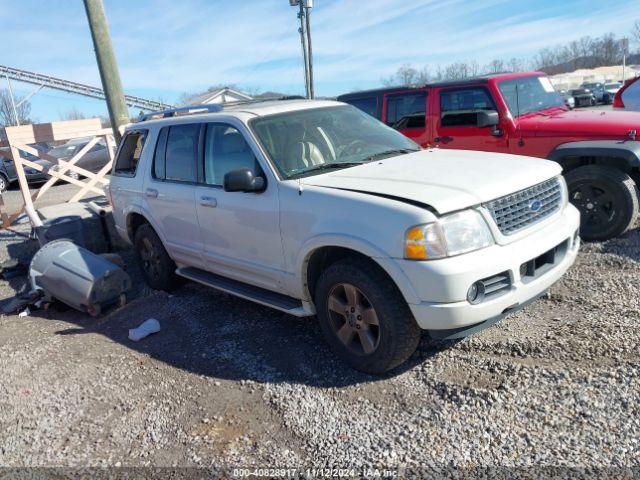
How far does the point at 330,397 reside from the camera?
3424mm

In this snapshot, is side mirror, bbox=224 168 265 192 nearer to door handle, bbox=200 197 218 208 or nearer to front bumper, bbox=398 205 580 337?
door handle, bbox=200 197 218 208

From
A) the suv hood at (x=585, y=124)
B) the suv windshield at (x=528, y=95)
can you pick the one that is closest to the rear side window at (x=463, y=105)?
the suv windshield at (x=528, y=95)

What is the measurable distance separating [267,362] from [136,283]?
9.91 feet

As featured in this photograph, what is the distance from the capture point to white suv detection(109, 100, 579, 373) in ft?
10.2

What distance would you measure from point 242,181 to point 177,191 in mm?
1332

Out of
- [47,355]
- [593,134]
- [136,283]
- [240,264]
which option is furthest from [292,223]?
[593,134]

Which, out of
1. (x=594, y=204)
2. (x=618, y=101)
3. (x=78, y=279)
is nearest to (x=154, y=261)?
(x=78, y=279)

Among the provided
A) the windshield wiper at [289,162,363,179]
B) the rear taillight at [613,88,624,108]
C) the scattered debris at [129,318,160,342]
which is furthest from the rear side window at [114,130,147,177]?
the rear taillight at [613,88,624,108]

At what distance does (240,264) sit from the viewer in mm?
4340

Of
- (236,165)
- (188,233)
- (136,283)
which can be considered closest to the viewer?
(236,165)

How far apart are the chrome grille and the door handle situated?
2.25 meters

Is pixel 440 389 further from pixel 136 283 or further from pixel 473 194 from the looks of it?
pixel 136 283

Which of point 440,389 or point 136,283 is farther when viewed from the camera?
point 136,283

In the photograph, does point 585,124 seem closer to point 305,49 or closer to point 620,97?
point 620,97
